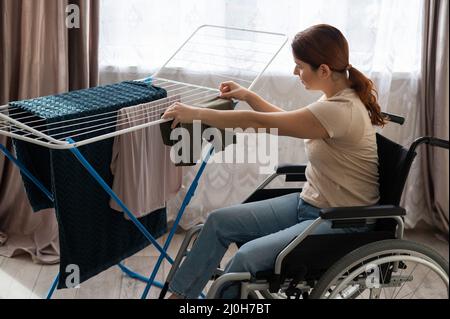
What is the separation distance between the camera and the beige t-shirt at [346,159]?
1962 millimetres

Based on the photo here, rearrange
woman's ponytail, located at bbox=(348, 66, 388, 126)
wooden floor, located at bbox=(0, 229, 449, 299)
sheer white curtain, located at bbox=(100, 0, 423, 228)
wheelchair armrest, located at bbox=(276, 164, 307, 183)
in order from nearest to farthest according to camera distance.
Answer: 1. woman's ponytail, located at bbox=(348, 66, 388, 126)
2. wheelchair armrest, located at bbox=(276, 164, 307, 183)
3. wooden floor, located at bbox=(0, 229, 449, 299)
4. sheer white curtain, located at bbox=(100, 0, 423, 228)

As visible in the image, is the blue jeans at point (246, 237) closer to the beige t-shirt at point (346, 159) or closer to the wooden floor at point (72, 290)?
the beige t-shirt at point (346, 159)

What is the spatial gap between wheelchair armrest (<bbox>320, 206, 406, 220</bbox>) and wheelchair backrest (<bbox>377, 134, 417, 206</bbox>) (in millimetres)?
87

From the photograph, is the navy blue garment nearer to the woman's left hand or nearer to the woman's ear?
the woman's left hand

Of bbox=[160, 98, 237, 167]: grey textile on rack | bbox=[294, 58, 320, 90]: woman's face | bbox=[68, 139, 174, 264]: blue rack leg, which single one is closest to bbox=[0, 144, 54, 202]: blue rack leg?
bbox=[68, 139, 174, 264]: blue rack leg

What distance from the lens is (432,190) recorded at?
321 cm

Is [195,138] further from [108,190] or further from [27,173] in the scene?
[27,173]

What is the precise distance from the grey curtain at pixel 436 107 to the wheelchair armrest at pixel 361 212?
4.27ft

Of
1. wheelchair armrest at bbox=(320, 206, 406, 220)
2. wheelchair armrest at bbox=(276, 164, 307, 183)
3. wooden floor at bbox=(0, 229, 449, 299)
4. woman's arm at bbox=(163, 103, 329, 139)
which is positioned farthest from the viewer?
wooden floor at bbox=(0, 229, 449, 299)

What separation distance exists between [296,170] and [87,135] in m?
0.68

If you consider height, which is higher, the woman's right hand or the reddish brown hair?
the reddish brown hair

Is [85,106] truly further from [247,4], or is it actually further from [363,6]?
[363,6]

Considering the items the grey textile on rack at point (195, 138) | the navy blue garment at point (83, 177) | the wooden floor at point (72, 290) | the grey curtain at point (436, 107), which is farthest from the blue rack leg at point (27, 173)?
the grey curtain at point (436, 107)

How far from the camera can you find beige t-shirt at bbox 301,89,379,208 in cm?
196
